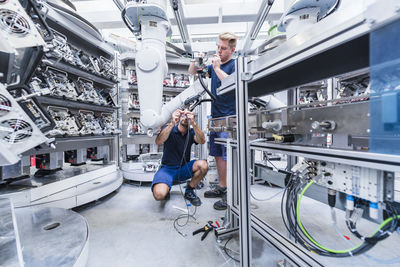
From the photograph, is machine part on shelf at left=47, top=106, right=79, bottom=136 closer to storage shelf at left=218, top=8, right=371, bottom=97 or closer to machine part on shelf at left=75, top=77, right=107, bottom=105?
machine part on shelf at left=75, top=77, right=107, bottom=105

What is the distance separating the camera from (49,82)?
1.95m

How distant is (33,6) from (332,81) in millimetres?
3086

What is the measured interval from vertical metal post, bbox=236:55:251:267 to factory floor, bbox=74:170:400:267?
0.99 ft

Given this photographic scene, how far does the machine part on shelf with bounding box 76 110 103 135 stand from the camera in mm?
2272

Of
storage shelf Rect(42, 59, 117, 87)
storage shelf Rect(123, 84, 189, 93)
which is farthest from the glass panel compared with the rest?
storage shelf Rect(123, 84, 189, 93)

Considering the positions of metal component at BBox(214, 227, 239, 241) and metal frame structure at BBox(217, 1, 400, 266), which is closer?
metal frame structure at BBox(217, 1, 400, 266)

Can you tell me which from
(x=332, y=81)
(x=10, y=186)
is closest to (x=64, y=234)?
(x=10, y=186)

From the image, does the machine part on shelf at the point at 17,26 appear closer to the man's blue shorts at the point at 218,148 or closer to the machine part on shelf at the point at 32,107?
the machine part on shelf at the point at 32,107

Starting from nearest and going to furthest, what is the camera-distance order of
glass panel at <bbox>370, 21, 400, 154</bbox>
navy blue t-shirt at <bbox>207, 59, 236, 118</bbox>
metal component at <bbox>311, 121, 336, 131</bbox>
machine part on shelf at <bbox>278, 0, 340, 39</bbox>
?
glass panel at <bbox>370, 21, 400, 154</bbox> < metal component at <bbox>311, 121, 336, 131</bbox> < machine part on shelf at <bbox>278, 0, 340, 39</bbox> < navy blue t-shirt at <bbox>207, 59, 236, 118</bbox>

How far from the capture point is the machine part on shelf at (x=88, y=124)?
2.27m

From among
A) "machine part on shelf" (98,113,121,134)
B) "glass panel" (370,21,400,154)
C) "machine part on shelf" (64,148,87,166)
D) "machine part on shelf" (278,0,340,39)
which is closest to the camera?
"glass panel" (370,21,400,154)

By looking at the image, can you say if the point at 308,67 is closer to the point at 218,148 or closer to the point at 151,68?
the point at 151,68

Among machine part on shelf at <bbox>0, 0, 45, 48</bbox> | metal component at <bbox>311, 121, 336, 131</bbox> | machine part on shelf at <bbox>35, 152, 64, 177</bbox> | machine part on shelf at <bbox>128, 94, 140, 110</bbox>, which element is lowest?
machine part on shelf at <bbox>35, 152, 64, 177</bbox>

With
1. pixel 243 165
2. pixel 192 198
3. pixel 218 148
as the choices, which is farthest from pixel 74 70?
pixel 243 165
